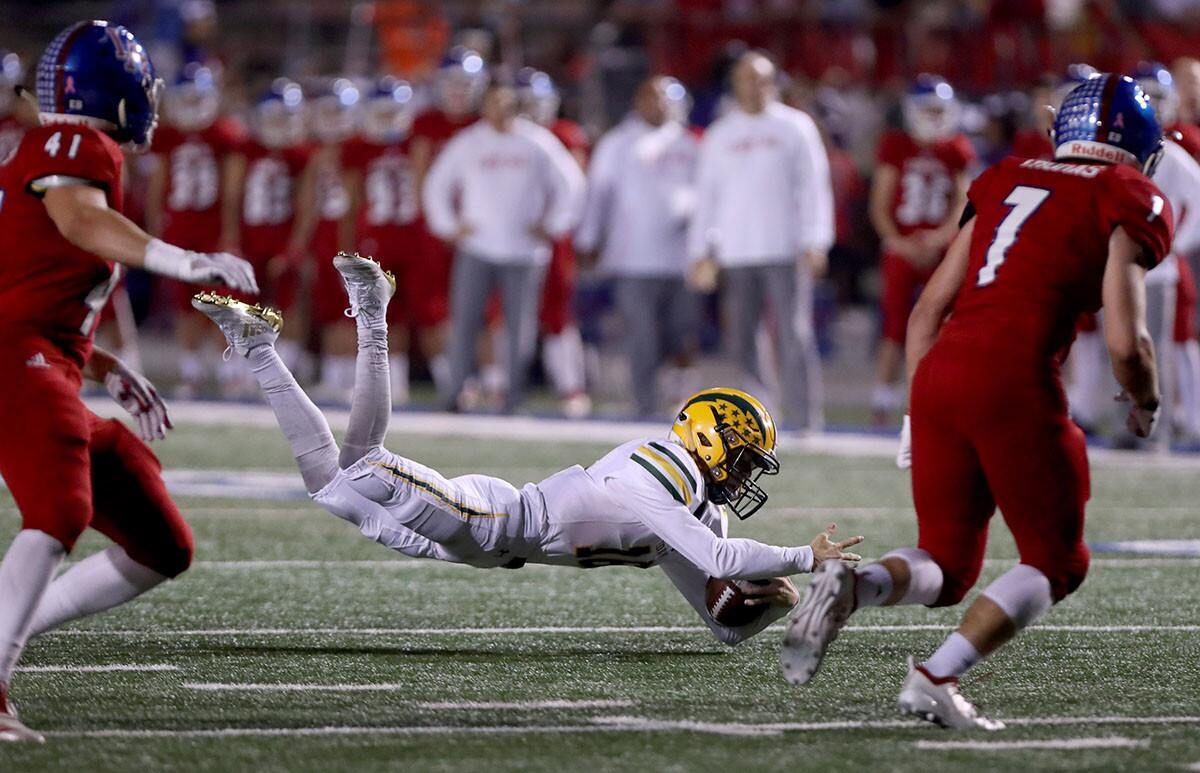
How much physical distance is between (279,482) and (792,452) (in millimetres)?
2837

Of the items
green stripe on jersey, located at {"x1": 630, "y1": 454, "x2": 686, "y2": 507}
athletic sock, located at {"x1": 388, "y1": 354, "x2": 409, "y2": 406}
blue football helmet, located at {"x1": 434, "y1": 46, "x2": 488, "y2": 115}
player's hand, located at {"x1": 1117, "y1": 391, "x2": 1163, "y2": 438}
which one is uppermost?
blue football helmet, located at {"x1": 434, "y1": 46, "x2": 488, "y2": 115}

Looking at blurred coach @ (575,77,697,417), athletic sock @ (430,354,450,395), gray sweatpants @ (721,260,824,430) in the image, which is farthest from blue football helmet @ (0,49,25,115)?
gray sweatpants @ (721,260,824,430)

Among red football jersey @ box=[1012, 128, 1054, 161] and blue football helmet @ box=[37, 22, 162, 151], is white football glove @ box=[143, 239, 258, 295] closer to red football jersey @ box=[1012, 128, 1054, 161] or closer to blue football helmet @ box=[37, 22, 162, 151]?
blue football helmet @ box=[37, 22, 162, 151]

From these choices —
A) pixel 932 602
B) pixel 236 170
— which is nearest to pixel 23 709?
pixel 932 602

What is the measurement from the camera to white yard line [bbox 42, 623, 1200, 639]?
5262mm

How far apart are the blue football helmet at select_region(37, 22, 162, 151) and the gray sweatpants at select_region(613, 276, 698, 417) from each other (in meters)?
7.64

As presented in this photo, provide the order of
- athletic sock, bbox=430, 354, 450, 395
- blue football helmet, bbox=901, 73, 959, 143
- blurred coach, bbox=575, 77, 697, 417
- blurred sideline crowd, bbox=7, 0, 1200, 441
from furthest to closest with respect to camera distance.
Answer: athletic sock, bbox=430, 354, 450, 395 → blurred coach, bbox=575, 77, 697, 417 → blue football helmet, bbox=901, 73, 959, 143 → blurred sideline crowd, bbox=7, 0, 1200, 441

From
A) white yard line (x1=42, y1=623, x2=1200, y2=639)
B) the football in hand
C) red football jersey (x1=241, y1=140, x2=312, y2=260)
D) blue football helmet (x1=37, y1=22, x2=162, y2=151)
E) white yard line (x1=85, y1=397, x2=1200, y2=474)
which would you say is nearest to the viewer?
blue football helmet (x1=37, y1=22, x2=162, y2=151)

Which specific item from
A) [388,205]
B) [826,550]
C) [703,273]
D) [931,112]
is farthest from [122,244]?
[388,205]

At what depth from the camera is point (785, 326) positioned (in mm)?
10742

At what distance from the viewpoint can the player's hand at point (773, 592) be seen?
15.3ft

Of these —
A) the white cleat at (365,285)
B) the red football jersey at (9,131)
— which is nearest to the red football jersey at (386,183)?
the red football jersey at (9,131)

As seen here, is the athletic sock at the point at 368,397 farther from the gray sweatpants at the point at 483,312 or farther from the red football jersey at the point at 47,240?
the gray sweatpants at the point at 483,312

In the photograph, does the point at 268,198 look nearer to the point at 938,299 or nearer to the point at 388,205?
the point at 388,205
